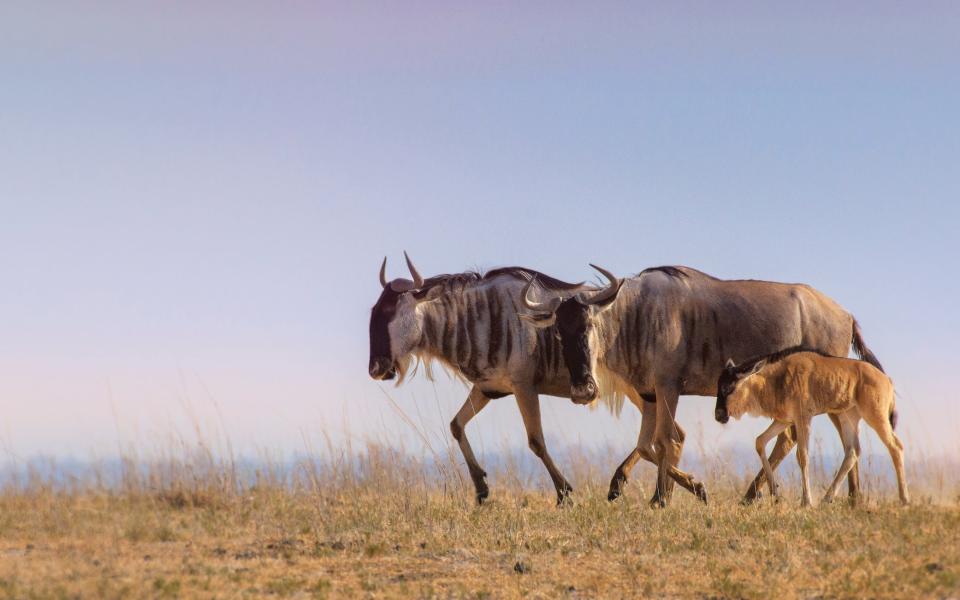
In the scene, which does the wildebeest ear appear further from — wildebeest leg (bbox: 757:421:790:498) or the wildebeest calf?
wildebeest leg (bbox: 757:421:790:498)

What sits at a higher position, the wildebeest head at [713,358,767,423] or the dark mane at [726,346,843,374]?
the dark mane at [726,346,843,374]

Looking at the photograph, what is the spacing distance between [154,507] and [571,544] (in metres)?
4.07

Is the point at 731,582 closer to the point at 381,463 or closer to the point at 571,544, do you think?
the point at 571,544

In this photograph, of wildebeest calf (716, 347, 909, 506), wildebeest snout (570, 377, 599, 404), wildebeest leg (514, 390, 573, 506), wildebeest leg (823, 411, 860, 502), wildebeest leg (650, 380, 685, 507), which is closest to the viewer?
wildebeest leg (823, 411, 860, 502)

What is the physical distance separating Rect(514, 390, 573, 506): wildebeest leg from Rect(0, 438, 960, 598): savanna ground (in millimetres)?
237

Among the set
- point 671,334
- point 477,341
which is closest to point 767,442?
point 671,334

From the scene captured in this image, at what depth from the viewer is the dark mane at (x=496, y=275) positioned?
1382cm

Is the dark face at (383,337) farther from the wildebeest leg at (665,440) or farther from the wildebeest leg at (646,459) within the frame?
the wildebeest leg at (665,440)

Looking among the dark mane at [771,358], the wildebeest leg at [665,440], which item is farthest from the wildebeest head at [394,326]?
the dark mane at [771,358]

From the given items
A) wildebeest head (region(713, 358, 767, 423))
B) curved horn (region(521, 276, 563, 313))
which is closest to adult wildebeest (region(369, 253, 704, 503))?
curved horn (region(521, 276, 563, 313))

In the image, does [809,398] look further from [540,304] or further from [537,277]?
[537,277]

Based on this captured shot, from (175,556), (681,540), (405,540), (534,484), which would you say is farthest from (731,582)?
(534,484)

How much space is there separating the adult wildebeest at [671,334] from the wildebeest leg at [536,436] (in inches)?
24.5

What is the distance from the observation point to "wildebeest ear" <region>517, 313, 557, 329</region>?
42.2 ft
